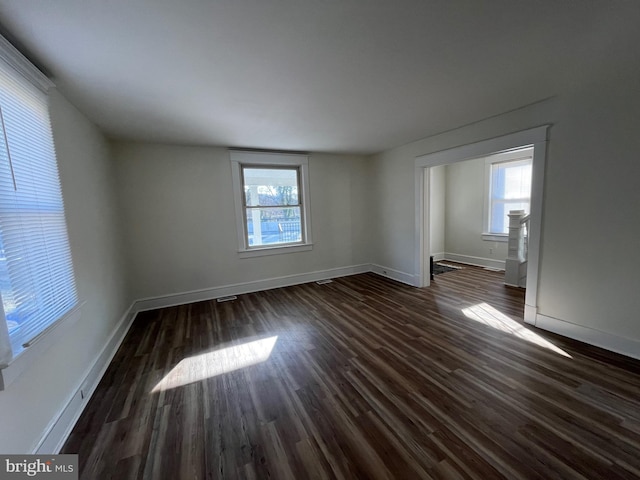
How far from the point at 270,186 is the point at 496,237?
4731 millimetres

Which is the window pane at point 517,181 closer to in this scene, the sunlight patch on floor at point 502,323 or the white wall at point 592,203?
the white wall at point 592,203

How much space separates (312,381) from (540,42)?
9.58 ft

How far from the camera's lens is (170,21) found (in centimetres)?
131

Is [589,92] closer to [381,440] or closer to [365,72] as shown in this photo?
[365,72]

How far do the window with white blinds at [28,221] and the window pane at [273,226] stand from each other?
2.67 m

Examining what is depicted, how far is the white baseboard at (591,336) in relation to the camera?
2.15 meters

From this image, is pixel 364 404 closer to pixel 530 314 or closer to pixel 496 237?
pixel 530 314

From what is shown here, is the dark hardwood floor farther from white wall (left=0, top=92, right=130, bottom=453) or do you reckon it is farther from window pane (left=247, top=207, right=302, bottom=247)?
window pane (left=247, top=207, right=302, bottom=247)

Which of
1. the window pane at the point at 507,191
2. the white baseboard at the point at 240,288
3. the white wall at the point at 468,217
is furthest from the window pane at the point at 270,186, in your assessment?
the window pane at the point at 507,191

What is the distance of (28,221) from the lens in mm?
1442

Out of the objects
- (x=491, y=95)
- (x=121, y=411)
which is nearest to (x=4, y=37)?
(x=121, y=411)

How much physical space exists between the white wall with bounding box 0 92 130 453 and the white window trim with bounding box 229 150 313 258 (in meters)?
1.60

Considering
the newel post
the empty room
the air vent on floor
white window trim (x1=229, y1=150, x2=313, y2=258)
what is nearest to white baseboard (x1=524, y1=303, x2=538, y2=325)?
the empty room

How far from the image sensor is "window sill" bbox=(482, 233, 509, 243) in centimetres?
502
